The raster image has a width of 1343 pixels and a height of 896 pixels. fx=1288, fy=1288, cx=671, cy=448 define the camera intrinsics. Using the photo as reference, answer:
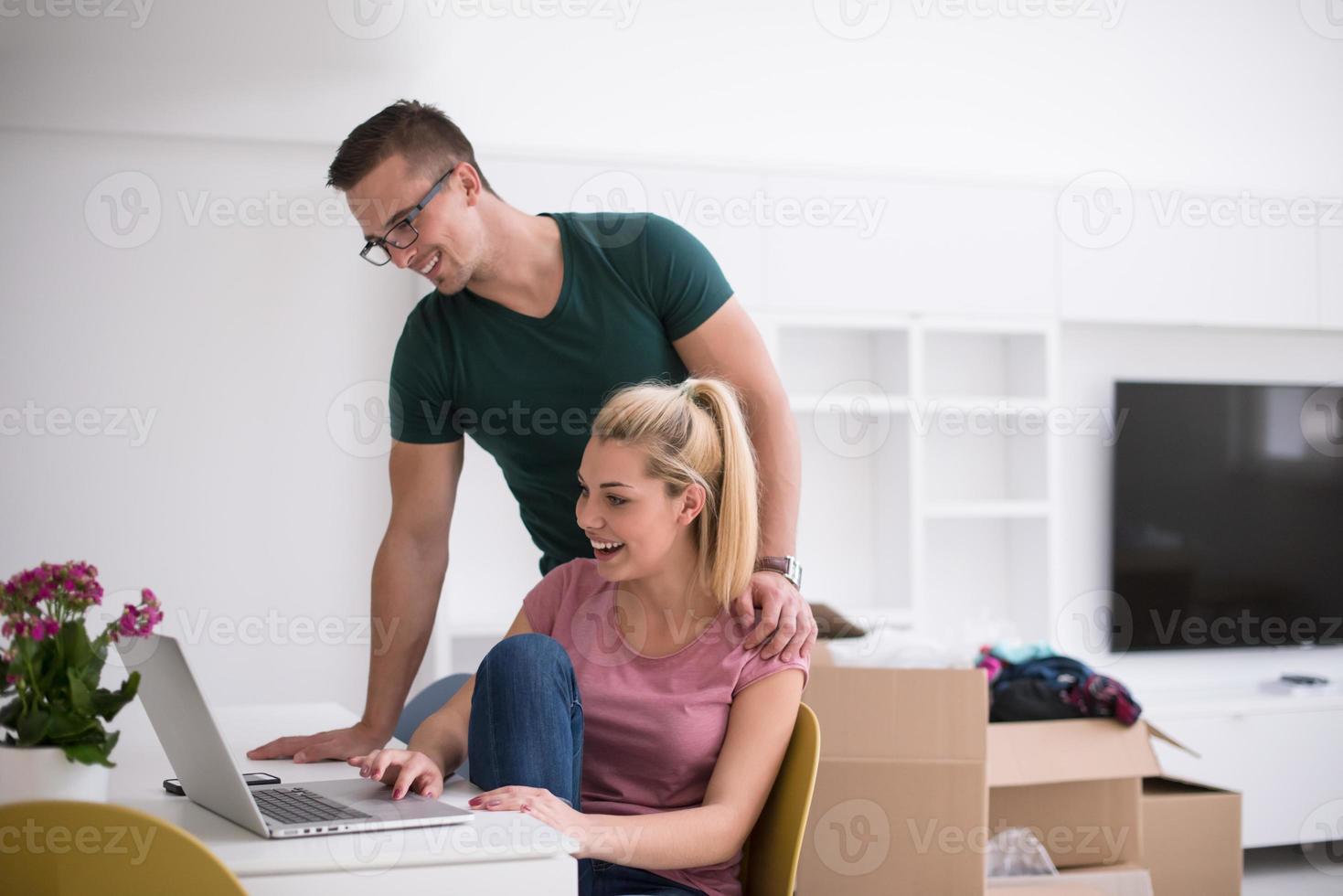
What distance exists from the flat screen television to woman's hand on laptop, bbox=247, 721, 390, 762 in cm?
292

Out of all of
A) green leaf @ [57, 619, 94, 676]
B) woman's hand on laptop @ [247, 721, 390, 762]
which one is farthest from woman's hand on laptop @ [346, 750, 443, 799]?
green leaf @ [57, 619, 94, 676]

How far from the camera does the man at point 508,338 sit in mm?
1877

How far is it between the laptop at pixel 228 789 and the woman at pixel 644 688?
0.05m

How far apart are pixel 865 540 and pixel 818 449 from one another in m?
0.32

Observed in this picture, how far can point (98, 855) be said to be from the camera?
0.93 m

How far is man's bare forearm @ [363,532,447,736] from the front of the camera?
1815 millimetres

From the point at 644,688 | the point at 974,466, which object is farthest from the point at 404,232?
the point at 974,466

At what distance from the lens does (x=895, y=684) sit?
2.08m

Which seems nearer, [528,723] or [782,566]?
[528,723]

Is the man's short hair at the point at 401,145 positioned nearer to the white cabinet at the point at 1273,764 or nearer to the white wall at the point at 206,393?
the white wall at the point at 206,393

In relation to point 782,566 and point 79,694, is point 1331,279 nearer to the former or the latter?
point 782,566

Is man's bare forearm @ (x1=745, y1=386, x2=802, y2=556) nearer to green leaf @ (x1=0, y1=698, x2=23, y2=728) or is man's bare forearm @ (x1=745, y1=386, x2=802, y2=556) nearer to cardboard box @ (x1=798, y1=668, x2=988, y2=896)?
cardboard box @ (x1=798, y1=668, x2=988, y2=896)

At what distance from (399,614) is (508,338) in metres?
0.46

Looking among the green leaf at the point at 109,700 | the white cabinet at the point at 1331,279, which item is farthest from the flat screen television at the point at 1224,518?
the green leaf at the point at 109,700
